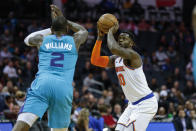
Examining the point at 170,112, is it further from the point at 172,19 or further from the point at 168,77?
the point at 172,19

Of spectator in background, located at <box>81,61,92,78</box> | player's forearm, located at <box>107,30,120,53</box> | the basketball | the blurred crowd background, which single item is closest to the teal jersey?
player's forearm, located at <box>107,30,120,53</box>

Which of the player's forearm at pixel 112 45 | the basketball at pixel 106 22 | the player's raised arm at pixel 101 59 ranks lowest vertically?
the player's raised arm at pixel 101 59

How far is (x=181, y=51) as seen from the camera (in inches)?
851

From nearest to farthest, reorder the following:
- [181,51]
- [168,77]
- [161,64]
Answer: [168,77]
[161,64]
[181,51]

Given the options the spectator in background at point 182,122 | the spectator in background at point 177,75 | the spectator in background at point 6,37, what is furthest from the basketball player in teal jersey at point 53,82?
the spectator in background at point 177,75

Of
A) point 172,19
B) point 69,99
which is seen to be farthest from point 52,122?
point 172,19

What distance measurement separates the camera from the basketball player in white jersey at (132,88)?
6.39m

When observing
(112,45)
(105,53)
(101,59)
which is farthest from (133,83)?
(105,53)

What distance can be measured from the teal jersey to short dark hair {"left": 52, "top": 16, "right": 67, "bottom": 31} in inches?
5.0

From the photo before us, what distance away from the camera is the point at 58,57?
19.3 feet

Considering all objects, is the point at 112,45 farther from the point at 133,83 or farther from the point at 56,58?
the point at 56,58

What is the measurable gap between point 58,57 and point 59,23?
509 millimetres

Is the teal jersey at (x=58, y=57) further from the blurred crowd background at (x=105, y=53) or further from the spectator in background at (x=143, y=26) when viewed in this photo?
the spectator in background at (x=143, y=26)

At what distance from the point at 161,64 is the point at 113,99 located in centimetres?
611
